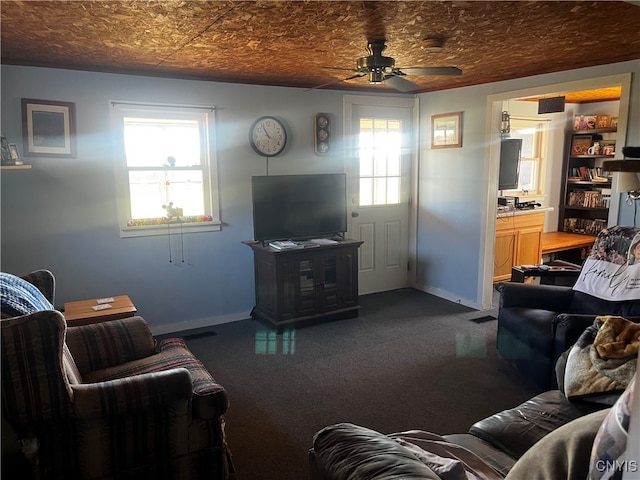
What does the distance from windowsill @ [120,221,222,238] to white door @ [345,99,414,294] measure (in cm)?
161

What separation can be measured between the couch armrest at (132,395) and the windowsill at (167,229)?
2220mm

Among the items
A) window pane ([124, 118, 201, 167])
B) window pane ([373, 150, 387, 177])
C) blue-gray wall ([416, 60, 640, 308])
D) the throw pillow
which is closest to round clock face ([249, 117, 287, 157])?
window pane ([124, 118, 201, 167])

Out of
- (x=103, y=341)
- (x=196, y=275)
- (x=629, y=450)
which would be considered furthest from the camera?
(x=196, y=275)

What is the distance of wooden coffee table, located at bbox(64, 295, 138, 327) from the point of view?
3.06 m

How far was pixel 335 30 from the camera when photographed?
106 inches

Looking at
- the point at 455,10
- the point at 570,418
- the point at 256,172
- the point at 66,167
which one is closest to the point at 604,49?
the point at 455,10

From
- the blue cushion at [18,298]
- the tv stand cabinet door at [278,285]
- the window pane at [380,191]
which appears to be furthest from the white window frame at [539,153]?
the blue cushion at [18,298]

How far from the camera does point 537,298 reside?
11.3 feet

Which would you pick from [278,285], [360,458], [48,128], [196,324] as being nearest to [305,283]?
[278,285]

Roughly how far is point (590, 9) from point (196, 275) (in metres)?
3.54

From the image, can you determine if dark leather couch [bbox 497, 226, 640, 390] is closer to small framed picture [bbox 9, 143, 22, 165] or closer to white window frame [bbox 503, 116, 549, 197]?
white window frame [bbox 503, 116, 549, 197]

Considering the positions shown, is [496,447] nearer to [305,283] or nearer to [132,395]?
[132,395]

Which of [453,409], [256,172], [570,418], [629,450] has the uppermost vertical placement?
[256,172]

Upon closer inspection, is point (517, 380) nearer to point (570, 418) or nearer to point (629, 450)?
point (570, 418)
